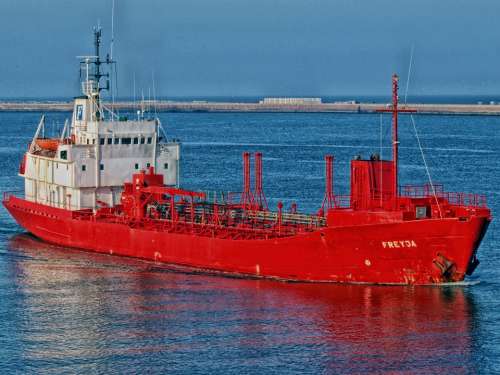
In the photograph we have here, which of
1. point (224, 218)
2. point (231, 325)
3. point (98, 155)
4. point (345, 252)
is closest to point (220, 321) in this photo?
point (231, 325)

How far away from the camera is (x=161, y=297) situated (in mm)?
33438

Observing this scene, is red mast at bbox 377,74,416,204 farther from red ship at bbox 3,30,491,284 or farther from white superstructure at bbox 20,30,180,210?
white superstructure at bbox 20,30,180,210

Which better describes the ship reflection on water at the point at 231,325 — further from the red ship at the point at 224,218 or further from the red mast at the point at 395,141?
the red mast at the point at 395,141

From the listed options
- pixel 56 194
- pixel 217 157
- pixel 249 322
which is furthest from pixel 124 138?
pixel 217 157

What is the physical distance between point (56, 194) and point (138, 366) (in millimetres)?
20100

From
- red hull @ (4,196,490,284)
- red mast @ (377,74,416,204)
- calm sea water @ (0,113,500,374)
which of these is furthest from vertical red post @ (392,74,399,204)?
calm sea water @ (0,113,500,374)

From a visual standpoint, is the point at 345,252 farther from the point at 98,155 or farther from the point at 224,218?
the point at 98,155

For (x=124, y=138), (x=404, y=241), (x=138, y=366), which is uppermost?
(x=124, y=138)

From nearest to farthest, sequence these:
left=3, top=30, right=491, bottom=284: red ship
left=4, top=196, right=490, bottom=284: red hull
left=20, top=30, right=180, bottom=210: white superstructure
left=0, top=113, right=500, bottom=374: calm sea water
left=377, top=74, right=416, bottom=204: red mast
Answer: left=0, top=113, right=500, bottom=374: calm sea water → left=4, top=196, right=490, bottom=284: red hull → left=3, top=30, right=491, bottom=284: red ship → left=377, top=74, right=416, bottom=204: red mast → left=20, top=30, right=180, bottom=210: white superstructure

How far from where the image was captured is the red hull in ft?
104

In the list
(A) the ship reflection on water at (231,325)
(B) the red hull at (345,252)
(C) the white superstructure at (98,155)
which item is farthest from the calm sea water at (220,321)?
(C) the white superstructure at (98,155)

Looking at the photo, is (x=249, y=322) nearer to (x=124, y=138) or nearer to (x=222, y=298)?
(x=222, y=298)

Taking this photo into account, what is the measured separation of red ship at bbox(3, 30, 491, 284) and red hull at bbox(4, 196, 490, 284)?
35 mm

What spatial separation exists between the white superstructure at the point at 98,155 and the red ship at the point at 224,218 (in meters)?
0.04
